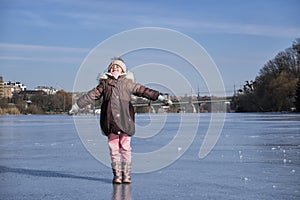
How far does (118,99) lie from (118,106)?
0.08 meters

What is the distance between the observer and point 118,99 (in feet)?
19.2

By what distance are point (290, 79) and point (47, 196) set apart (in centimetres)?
6031

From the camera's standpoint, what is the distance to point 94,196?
4.73 m

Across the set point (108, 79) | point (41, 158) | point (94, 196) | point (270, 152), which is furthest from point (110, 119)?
point (270, 152)

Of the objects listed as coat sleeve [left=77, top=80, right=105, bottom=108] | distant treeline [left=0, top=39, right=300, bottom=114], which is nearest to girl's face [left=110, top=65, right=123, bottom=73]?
coat sleeve [left=77, top=80, right=105, bottom=108]

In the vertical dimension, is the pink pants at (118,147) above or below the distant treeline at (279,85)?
below

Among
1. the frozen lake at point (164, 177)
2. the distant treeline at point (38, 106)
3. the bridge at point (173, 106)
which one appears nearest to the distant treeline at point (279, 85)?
the distant treeline at point (38, 106)

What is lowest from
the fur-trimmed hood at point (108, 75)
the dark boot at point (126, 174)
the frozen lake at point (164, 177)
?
the frozen lake at point (164, 177)

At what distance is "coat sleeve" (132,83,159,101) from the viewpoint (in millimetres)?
5906

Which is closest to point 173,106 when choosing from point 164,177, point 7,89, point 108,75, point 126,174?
point 164,177

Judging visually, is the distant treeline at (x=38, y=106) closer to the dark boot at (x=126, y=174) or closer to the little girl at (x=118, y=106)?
the little girl at (x=118, y=106)

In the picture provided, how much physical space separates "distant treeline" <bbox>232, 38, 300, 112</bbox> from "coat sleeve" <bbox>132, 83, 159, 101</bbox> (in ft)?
178

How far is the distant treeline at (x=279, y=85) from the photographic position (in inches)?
2408

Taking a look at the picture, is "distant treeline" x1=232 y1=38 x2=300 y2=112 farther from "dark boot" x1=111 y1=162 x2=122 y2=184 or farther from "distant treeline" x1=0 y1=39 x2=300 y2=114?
"dark boot" x1=111 y1=162 x2=122 y2=184
